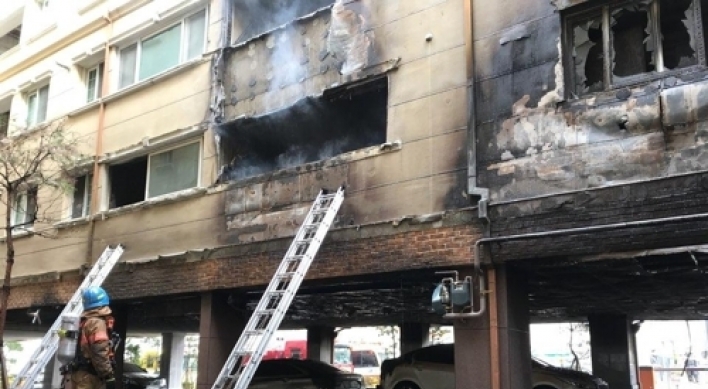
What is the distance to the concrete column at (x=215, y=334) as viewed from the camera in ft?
35.8

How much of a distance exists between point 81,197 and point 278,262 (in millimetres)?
6938

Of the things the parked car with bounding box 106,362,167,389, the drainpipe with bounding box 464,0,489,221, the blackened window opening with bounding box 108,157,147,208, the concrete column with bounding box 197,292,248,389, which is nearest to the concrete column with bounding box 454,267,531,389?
the drainpipe with bounding box 464,0,489,221

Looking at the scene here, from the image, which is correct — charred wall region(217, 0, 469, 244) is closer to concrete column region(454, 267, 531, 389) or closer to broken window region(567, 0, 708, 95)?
concrete column region(454, 267, 531, 389)

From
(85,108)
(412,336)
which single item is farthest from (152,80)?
(412,336)

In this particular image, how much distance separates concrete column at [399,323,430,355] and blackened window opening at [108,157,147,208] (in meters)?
8.45

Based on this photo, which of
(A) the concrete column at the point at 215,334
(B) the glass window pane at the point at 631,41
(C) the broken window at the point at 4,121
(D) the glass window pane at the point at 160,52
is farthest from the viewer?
(C) the broken window at the point at 4,121

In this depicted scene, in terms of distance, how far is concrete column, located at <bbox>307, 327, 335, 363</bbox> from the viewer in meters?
20.8

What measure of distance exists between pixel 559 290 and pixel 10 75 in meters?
15.6

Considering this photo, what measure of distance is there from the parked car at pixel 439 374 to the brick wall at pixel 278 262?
2.29 m

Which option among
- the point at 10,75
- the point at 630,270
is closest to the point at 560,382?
the point at 630,270

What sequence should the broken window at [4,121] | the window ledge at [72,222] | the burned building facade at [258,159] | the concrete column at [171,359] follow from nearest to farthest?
the burned building facade at [258,159]
the window ledge at [72,222]
the broken window at [4,121]
the concrete column at [171,359]

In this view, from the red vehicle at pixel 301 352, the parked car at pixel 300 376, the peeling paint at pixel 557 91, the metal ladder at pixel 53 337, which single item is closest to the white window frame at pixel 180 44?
the metal ladder at pixel 53 337

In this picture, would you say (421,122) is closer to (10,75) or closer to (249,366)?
(249,366)

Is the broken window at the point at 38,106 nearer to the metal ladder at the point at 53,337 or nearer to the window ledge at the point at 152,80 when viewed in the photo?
the window ledge at the point at 152,80
